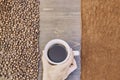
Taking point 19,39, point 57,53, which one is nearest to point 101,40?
point 57,53

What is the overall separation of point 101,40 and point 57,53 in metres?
0.24

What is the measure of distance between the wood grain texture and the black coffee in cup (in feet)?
0.45

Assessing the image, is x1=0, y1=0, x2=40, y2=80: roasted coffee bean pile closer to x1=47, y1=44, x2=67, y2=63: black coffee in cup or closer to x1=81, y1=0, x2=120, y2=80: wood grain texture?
x1=47, y1=44, x2=67, y2=63: black coffee in cup

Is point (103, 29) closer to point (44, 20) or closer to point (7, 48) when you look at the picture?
point (44, 20)

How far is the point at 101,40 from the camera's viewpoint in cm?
122

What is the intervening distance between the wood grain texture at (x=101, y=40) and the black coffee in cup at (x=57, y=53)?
0.14m

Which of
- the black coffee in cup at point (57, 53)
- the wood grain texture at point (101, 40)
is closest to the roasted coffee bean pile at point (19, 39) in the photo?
the black coffee in cup at point (57, 53)

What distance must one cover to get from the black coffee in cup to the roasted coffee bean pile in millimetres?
123

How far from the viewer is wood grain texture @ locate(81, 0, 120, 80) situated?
3.89 ft

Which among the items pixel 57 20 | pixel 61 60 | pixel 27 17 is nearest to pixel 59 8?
pixel 57 20

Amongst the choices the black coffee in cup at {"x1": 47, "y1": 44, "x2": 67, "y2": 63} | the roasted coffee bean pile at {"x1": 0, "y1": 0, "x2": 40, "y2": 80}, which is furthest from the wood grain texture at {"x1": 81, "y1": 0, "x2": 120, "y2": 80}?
the roasted coffee bean pile at {"x1": 0, "y1": 0, "x2": 40, "y2": 80}

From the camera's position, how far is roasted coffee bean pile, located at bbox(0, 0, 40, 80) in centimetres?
119

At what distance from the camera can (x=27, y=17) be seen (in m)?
1.25

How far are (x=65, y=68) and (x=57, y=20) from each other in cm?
27
